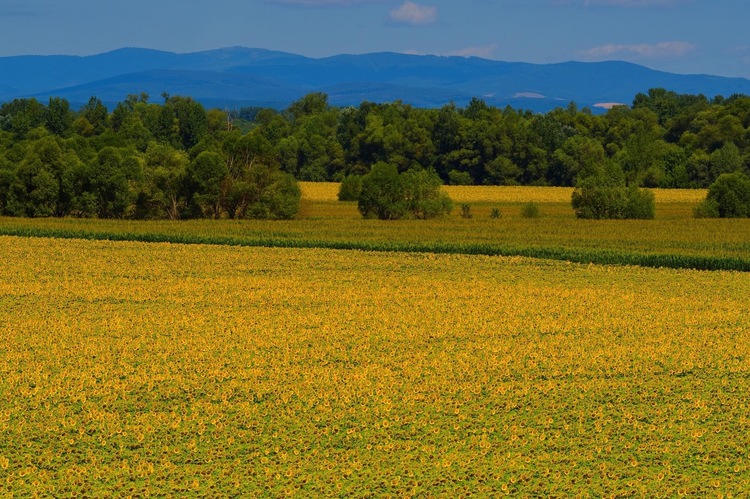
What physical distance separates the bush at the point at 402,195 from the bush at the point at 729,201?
69.5 ft

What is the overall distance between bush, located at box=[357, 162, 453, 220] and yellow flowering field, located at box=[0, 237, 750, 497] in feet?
130

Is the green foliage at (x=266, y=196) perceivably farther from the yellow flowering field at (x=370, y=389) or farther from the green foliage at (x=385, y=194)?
the yellow flowering field at (x=370, y=389)

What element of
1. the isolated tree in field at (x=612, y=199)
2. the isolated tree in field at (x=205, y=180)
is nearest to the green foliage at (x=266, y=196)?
the isolated tree in field at (x=205, y=180)

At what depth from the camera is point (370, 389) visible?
19438 millimetres

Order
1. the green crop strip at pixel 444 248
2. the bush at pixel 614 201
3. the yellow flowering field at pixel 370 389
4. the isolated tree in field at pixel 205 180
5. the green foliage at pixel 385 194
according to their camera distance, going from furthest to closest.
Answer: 1. the bush at pixel 614 201
2. the green foliage at pixel 385 194
3. the isolated tree in field at pixel 205 180
4. the green crop strip at pixel 444 248
5. the yellow flowering field at pixel 370 389

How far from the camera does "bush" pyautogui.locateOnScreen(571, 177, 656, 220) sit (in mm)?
77812

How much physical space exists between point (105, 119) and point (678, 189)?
290 feet

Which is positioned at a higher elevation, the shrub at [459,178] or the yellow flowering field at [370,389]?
the shrub at [459,178]

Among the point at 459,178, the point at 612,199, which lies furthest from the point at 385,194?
the point at 459,178

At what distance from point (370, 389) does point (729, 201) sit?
67787 mm

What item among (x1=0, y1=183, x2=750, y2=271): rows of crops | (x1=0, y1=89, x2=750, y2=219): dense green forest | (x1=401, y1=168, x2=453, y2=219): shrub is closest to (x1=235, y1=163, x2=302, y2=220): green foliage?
(x1=0, y1=89, x2=750, y2=219): dense green forest

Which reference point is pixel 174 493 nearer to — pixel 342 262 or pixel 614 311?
pixel 614 311

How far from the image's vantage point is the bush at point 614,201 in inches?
3063

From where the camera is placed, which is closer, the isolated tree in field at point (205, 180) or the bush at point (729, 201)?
the isolated tree in field at point (205, 180)
